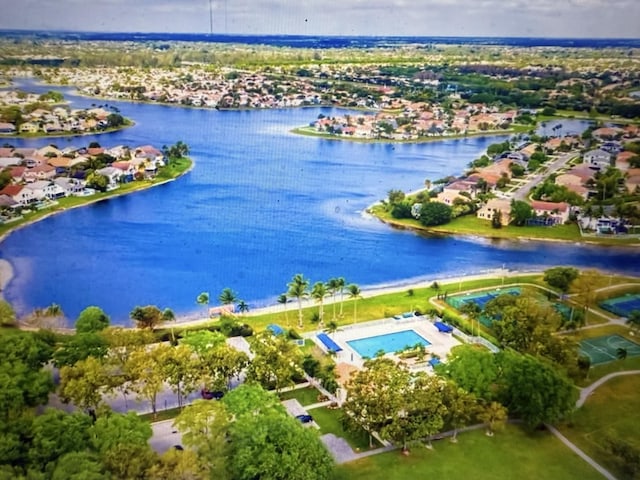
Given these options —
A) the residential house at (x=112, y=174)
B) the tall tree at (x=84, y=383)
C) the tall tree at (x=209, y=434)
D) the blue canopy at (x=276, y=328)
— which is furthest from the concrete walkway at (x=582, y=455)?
the residential house at (x=112, y=174)

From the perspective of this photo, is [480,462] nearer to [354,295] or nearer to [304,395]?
[304,395]

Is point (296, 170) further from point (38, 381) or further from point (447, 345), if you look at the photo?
point (38, 381)

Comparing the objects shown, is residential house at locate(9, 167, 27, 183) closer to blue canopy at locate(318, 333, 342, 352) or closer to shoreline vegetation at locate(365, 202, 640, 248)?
shoreline vegetation at locate(365, 202, 640, 248)

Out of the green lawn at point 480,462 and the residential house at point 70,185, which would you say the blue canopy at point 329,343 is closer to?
the green lawn at point 480,462

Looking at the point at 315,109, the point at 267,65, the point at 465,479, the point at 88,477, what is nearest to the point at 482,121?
the point at 315,109

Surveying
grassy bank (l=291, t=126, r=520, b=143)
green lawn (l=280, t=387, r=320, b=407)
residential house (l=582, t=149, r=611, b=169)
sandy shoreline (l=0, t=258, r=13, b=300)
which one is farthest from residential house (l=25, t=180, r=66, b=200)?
residential house (l=582, t=149, r=611, b=169)

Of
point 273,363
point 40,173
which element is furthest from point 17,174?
point 273,363
